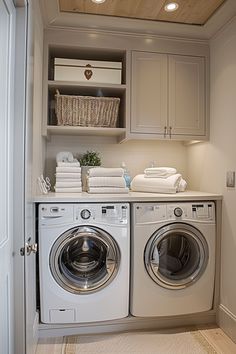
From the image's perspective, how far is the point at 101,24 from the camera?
7.81 feet

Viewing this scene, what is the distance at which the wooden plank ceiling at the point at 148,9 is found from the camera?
2.10 m

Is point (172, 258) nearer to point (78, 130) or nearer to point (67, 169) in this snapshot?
point (67, 169)

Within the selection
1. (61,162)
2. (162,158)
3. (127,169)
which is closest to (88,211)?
(61,162)

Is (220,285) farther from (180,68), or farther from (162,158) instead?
(180,68)

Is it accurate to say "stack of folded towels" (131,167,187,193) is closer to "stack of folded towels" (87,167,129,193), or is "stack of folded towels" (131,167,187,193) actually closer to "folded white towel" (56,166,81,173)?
"stack of folded towels" (87,167,129,193)

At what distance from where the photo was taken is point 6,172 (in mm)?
1291

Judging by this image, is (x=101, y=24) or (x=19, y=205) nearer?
(x=19, y=205)

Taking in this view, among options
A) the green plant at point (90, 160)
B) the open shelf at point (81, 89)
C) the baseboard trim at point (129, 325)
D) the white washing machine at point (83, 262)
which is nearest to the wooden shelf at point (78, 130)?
the open shelf at point (81, 89)

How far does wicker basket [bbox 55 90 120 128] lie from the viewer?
2434 mm

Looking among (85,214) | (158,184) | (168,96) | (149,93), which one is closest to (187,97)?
(168,96)

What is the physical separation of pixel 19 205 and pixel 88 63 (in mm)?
1563

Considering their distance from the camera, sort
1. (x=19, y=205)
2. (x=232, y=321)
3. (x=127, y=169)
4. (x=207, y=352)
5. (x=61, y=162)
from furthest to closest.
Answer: (x=127, y=169), (x=61, y=162), (x=232, y=321), (x=207, y=352), (x=19, y=205)

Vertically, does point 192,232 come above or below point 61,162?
below

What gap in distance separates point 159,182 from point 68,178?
782 mm
